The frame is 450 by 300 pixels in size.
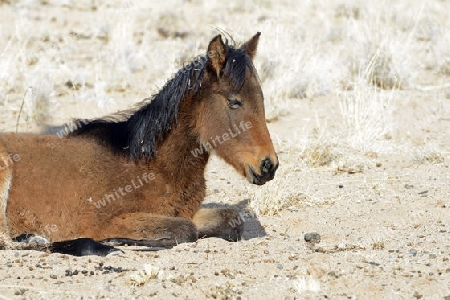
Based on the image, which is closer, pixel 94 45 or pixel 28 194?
pixel 28 194

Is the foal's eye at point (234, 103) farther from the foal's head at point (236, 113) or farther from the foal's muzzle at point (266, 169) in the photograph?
the foal's muzzle at point (266, 169)

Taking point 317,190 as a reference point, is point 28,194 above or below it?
above

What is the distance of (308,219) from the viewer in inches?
302

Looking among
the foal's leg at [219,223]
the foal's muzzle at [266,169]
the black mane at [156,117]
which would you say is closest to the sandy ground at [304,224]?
the foal's leg at [219,223]

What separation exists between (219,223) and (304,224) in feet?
3.75

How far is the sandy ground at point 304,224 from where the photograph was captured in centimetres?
518

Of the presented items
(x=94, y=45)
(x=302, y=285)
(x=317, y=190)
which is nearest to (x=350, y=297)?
(x=302, y=285)

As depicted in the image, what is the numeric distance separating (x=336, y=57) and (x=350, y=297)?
→ 1042 cm

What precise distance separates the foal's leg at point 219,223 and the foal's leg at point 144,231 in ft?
1.44

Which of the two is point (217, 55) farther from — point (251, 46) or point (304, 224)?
point (304, 224)

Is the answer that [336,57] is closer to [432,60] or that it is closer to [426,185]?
[432,60]

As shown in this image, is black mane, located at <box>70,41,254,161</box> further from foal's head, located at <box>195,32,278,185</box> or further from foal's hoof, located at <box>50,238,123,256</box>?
foal's hoof, located at <box>50,238,123,256</box>

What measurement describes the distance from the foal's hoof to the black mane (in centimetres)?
92

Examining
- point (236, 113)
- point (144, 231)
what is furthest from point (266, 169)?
point (144, 231)
